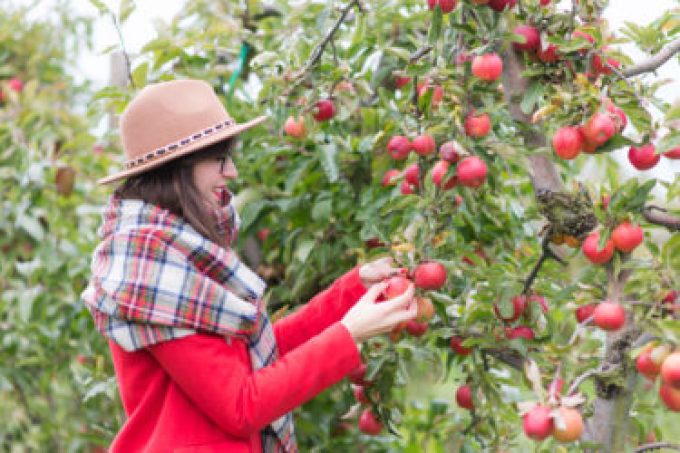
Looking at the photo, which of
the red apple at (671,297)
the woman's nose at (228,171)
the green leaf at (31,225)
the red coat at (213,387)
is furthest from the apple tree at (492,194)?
the green leaf at (31,225)

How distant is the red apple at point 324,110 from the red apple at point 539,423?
0.85 m

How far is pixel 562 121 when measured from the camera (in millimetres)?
1520

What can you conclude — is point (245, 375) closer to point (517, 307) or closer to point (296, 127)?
point (517, 307)

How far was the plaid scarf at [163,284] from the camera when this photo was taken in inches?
58.9

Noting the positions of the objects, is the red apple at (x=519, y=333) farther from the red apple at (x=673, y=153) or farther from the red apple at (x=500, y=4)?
the red apple at (x=500, y=4)

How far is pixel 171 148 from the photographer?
159 cm

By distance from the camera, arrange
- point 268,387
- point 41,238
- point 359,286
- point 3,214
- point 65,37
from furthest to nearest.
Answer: point 65,37, point 3,214, point 41,238, point 359,286, point 268,387

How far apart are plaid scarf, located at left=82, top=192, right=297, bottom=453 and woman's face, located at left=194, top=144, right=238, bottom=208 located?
69 millimetres

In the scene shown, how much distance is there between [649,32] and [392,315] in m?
0.65

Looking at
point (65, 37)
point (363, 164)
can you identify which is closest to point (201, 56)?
point (363, 164)

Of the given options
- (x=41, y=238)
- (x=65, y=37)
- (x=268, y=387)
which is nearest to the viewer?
(x=268, y=387)

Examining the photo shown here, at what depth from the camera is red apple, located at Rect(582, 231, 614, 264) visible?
1453 mm

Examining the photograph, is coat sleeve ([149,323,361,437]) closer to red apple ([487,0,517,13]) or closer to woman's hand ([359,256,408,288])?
woman's hand ([359,256,408,288])

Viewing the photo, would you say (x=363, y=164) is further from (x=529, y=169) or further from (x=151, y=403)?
(x=151, y=403)
